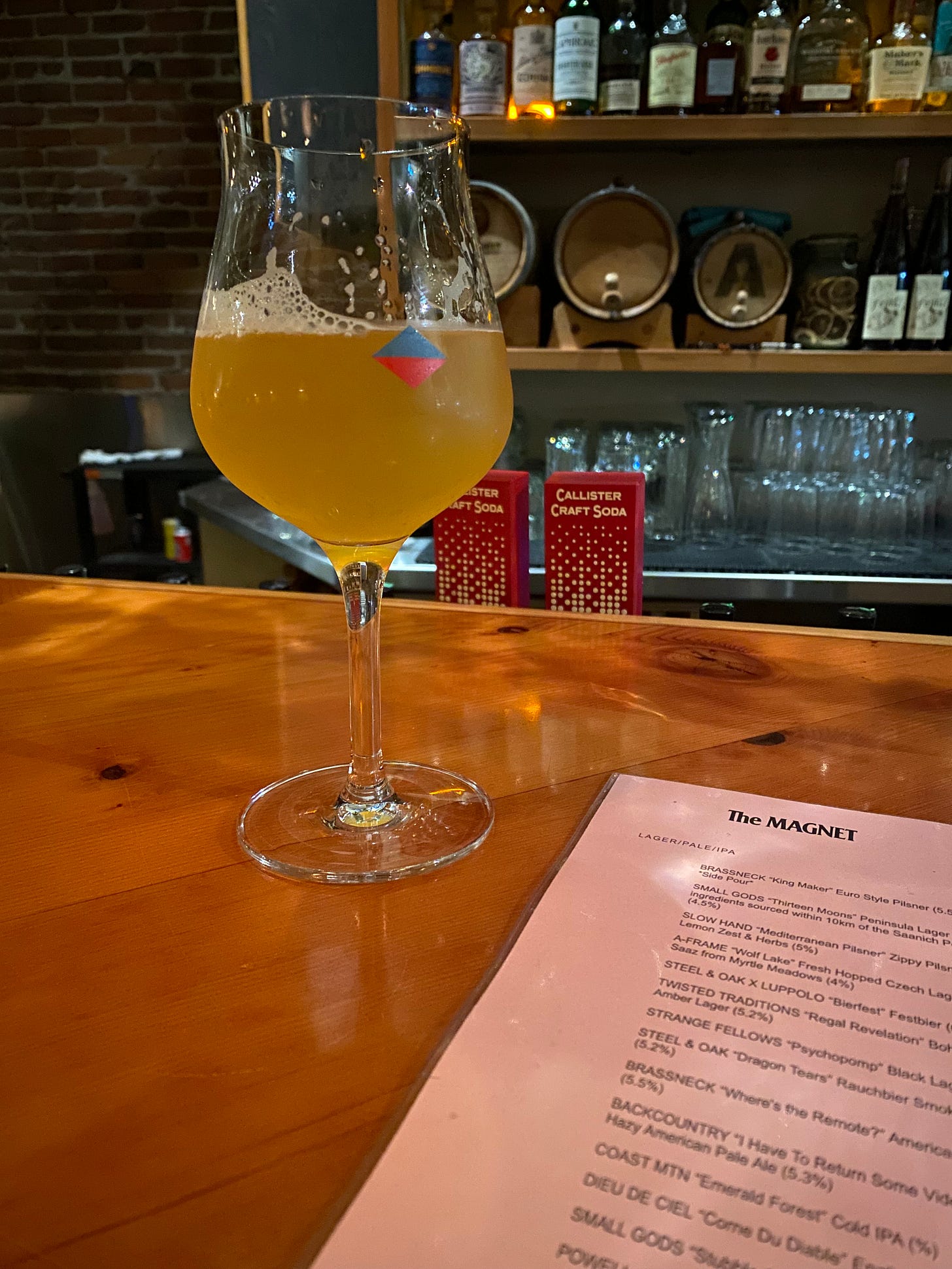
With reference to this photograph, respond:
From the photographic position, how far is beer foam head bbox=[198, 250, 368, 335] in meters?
0.48

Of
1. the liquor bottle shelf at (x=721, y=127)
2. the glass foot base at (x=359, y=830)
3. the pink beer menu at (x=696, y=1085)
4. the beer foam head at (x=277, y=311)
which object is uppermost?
the liquor bottle shelf at (x=721, y=127)

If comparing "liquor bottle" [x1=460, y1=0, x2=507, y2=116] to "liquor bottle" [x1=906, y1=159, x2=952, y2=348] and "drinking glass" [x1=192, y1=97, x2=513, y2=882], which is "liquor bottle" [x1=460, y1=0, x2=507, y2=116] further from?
"drinking glass" [x1=192, y1=97, x2=513, y2=882]

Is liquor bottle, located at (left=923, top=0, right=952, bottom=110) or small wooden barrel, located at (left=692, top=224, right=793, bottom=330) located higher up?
liquor bottle, located at (left=923, top=0, right=952, bottom=110)

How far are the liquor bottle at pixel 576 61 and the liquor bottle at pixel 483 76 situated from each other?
0.12 m

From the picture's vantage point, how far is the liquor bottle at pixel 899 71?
6.79 ft

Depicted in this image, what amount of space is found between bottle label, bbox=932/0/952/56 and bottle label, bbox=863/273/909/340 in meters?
0.48

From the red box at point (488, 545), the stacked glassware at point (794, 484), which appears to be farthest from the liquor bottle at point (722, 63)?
the red box at point (488, 545)

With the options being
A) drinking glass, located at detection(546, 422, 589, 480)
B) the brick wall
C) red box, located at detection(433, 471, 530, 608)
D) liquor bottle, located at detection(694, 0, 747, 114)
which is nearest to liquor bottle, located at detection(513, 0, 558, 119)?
liquor bottle, located at detection(694, 0, 747, 114)

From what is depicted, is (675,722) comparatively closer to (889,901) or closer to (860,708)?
(860,708)

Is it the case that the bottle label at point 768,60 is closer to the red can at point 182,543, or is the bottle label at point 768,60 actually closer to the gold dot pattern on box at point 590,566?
the gold dot pattern on box at point 590,566

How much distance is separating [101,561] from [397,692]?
3244mm

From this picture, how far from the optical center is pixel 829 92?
6.96ft

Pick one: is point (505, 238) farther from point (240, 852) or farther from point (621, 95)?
point (240, 852)

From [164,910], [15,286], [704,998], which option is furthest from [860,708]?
[15,286]
